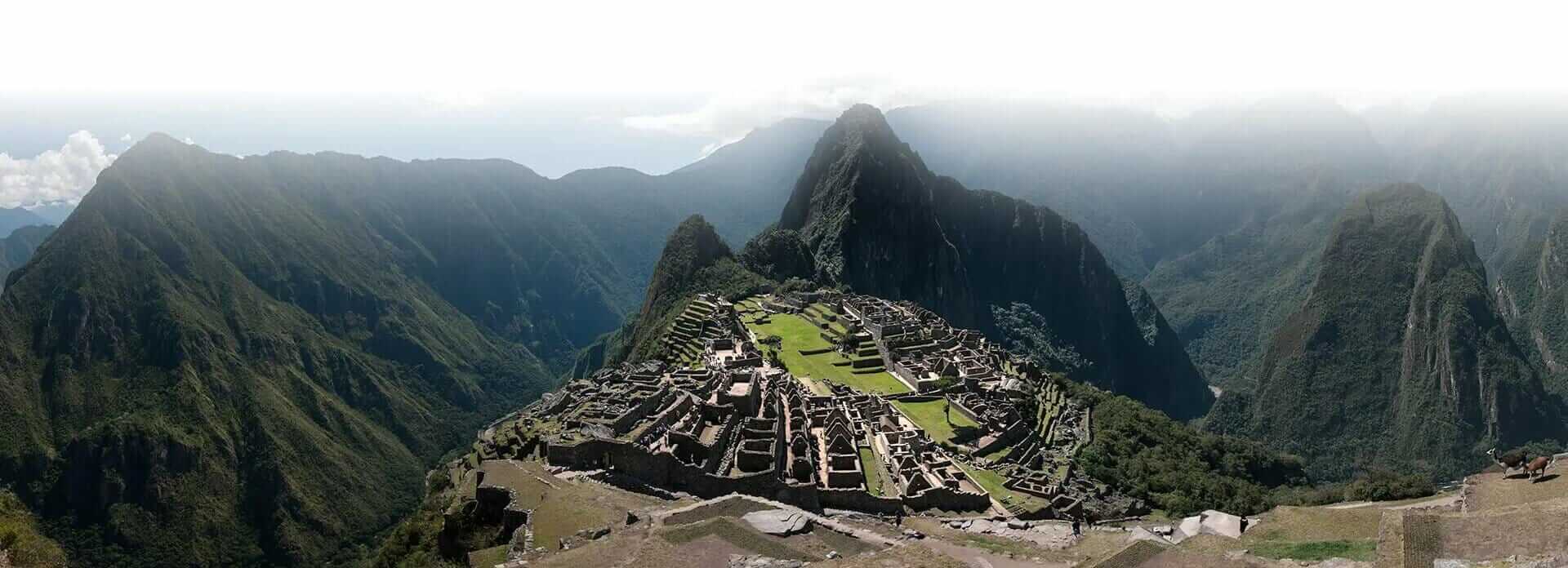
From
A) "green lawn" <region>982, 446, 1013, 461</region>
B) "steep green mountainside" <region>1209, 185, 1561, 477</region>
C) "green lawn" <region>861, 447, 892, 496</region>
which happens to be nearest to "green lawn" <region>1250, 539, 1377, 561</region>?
"green lawn" <region>861, 447, 892, 496</region>

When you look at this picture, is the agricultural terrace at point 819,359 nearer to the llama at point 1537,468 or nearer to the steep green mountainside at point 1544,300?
the llama at point 1537,468

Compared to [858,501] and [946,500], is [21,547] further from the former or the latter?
[946,500]

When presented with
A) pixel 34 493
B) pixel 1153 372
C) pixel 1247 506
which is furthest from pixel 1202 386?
pixel 34 493

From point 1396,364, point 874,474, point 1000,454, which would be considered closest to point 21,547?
point 874,474

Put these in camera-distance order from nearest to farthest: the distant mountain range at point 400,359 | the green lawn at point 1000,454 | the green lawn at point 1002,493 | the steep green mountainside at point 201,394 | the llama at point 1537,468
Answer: the llama at point 1537,468
the green lawn at point 1002,493
the green lawn at point 1000,454
the steep green mountainside at point 201,394
the distant mountain range at point 400,359

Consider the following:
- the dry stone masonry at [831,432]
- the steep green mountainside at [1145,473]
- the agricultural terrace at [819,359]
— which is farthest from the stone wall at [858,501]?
the agricultural terrace at [819,359]

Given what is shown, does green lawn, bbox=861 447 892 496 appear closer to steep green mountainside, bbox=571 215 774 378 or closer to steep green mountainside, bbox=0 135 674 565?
steep green mountainside, bbox=571 215 774 378
